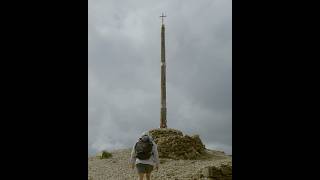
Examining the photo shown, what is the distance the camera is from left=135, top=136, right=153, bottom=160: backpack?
34.3ft

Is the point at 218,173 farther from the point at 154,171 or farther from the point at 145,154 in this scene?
the point at 145,154

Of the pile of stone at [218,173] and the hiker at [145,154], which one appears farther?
the pile of stone at [218,173]

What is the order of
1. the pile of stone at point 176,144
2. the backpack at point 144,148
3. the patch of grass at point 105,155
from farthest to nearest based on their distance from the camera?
the patch of grass at point 105,155 → the pile of stone at point 176,144 → the backpack at point 144,148

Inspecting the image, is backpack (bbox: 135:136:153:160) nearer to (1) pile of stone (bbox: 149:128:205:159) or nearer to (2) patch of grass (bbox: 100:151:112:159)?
(1) pile of stone (bbox: 149:128:205:159)

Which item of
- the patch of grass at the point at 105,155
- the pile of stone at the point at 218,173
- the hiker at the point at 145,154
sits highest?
the patch of grass at the point at 105,155

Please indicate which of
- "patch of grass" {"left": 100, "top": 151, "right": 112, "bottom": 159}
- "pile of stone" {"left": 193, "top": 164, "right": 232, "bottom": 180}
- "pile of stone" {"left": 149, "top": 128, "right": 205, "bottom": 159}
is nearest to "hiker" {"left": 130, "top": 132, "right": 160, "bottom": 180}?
"pile of stone" {"left": 193, "top": 164, "right": 232, "bottom": 180}

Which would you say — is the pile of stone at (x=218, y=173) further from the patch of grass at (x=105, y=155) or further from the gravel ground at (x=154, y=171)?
the patch of grass at (x=105, y=155)

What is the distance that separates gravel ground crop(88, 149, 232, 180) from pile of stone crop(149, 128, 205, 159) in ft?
1.66

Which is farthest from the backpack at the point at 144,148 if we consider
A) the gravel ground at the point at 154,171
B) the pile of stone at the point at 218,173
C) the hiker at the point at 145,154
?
the gravel ground at the point at 154,171

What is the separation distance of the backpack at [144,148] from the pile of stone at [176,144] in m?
10.4

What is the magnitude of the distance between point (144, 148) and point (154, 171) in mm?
7670

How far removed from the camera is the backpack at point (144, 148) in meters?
10.5
